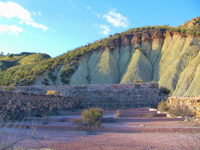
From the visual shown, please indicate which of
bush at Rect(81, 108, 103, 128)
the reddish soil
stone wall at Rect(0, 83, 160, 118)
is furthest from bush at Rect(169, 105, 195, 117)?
bush at Rect(81, 108, 103, 128)

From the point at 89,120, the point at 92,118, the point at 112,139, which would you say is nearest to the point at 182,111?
the point at 92,118

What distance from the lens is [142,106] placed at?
58.5ft

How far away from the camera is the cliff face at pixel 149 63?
29484 mm

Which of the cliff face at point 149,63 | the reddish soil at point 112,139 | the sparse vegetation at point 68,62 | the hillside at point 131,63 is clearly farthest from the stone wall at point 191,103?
the sparse vegetation at point 68,62

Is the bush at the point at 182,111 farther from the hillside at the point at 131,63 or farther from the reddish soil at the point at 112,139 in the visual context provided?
the hillside at the point at 131,63

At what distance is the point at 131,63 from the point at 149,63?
131 inches

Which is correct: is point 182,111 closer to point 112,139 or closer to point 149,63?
point 112,139

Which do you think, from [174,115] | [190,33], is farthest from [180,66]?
[174,115]

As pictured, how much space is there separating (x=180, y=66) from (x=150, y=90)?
1590cm

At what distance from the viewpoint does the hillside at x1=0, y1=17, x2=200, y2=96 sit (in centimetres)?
3120

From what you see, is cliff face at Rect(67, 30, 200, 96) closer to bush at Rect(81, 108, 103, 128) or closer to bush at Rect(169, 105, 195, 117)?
bush at Rect(169, 105, 195, 117)

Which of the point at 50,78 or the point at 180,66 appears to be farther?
the point at 50,78

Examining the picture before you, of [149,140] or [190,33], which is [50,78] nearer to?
[190,33]

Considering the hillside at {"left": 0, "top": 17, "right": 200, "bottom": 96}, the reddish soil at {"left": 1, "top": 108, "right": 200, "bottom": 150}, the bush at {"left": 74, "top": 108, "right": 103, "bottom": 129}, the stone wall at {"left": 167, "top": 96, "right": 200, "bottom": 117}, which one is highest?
the hillside at {"left": 0, "top": 17, "right": 200, "bottom": 96}
